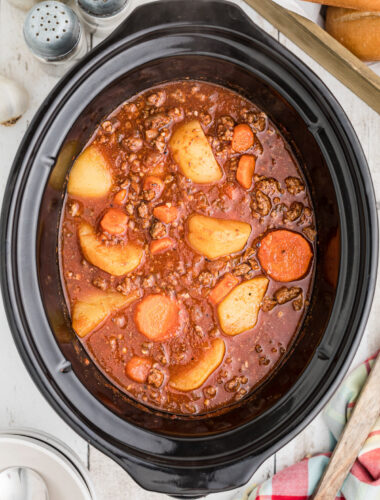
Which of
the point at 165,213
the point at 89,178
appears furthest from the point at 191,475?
the point at 89,178

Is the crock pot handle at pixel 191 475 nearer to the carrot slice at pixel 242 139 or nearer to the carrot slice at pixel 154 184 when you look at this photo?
the carrot slice at pixel 154 184

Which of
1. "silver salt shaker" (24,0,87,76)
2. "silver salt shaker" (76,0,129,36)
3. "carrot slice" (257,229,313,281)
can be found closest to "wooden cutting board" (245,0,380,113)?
"silver salt shaker" (76,0,129,36)

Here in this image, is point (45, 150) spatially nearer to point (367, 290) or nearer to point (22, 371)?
point (22, 371)

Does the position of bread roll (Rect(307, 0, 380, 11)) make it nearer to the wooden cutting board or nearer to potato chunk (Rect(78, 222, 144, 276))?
the wooden cutting board

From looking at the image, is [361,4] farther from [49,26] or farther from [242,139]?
[49,26]

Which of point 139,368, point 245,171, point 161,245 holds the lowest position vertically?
point 139,368

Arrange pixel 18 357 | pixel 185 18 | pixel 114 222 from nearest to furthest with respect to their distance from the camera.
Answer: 1. pixel 185 18
2. pixel 114 222
3. pixel 18 357
